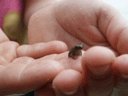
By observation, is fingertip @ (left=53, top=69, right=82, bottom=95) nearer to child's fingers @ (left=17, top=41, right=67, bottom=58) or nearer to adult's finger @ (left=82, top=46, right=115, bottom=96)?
adult's finger @ (left=82, top=46, right=115, bottom=96)

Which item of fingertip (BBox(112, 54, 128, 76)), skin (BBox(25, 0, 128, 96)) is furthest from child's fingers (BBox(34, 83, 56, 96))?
fingertip (BBox(112, 54, 128, 76))

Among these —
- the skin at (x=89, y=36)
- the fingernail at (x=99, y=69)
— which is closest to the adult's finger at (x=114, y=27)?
the skin at (x=89, y=36)

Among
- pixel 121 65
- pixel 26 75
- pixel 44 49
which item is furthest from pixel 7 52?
pixel 121 65

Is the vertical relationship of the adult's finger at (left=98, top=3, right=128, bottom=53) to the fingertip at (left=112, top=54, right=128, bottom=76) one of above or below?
below

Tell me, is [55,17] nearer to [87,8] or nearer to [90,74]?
[87,8]

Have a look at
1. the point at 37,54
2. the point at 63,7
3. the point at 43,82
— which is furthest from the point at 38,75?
the point at 63,7

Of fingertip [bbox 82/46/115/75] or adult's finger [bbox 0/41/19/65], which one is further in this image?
adult's finger [bbox 0/41/19/65]

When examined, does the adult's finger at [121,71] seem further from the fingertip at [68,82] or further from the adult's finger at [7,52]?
the adult's finger at [7,52]

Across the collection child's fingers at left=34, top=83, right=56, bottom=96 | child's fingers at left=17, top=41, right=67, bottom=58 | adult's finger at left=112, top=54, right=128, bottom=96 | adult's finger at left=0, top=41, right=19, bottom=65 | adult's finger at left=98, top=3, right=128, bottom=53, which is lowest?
adult's finger at left=0, top=41, right=19, bottom=65
